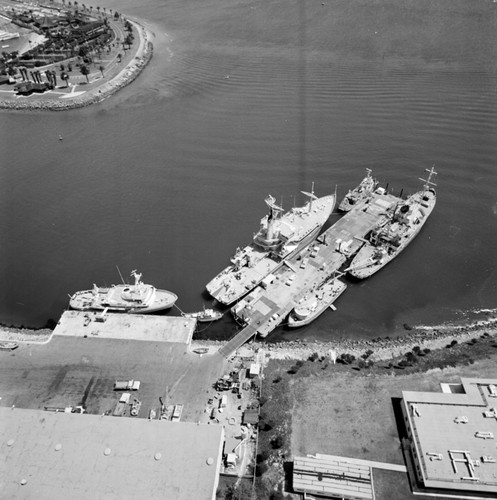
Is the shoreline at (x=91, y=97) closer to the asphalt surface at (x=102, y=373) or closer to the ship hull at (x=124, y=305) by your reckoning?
the ship hull at (x=124, y=305)

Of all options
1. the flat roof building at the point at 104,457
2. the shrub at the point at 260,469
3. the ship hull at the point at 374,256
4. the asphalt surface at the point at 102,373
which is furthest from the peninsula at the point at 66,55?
the shrub at the point at 260,469

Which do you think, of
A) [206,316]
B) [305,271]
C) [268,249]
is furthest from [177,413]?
[268,249]

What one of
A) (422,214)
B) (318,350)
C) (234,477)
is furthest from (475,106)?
(234,477)

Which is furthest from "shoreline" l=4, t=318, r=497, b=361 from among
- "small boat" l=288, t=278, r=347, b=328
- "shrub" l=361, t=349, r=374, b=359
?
"small boat" l=288, t=278, r=347, b=328

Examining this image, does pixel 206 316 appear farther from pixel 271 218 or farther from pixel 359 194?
pixel 359 194

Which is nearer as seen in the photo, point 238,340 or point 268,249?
point 238,340
